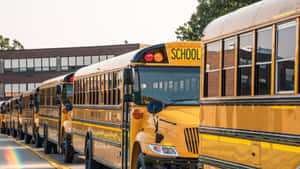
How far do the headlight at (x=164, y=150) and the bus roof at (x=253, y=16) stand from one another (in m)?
2.20

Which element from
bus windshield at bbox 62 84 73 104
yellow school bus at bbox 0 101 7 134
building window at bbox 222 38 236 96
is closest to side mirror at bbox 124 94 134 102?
building window at bbox 222 38 236 96

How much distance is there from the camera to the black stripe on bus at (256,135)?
5.33 m

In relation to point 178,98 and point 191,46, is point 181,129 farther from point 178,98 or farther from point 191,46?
point 191,46

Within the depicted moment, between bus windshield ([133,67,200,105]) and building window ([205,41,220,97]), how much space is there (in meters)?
2.54

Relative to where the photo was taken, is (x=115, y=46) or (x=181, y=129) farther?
(x=115, y=46)

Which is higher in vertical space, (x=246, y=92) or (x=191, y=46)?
(x=191, y=46)

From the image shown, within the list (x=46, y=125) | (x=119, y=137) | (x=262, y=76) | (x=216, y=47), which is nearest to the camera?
(x=262, y=76)

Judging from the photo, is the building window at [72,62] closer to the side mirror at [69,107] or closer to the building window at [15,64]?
the building window at [15,64]

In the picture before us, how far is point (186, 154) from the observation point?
29.7ft

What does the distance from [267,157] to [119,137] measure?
5741mm

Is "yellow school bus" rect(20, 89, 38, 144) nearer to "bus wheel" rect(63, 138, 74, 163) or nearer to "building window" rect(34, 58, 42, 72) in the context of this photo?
"bus wheel" rect(63, 138, 74, 163)

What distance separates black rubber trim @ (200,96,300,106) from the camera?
5.39 metres

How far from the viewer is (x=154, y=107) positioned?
9.13 meters

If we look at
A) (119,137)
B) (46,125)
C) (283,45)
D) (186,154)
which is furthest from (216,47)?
(46,125)
